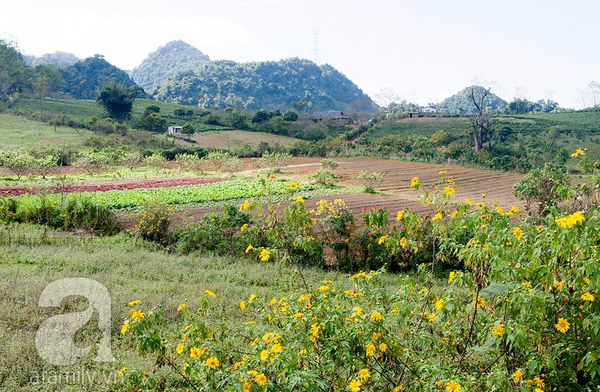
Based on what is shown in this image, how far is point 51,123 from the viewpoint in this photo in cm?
4441

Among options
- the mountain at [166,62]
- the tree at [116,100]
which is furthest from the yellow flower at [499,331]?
the mountain at [166,62]

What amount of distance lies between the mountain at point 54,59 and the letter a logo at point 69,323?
13933 centimetres

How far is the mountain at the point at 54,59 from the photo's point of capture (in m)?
132

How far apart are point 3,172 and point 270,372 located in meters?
27.5

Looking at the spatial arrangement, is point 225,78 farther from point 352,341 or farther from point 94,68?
point 352,341

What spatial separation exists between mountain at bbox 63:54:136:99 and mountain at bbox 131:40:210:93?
61119mm

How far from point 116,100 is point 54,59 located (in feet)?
365

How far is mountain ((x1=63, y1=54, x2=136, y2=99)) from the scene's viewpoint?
7762 centimetres

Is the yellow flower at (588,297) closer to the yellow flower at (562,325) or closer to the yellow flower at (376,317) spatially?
the yellow flower at (562,325)

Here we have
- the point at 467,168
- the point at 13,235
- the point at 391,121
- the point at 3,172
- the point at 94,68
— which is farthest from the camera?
the point at 94,68

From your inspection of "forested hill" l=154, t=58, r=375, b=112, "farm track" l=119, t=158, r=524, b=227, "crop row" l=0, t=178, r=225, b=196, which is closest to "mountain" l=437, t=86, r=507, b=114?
"forested hill" l=154, t=58, r=375, b=112

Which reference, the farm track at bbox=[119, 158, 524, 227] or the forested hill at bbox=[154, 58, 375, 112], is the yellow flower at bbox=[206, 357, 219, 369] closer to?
the farm track at bbox=[119, 158, 524, 227]

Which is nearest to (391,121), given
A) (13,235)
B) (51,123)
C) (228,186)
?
(51,123)

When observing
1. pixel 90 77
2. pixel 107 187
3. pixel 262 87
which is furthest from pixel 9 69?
pixel 262 87
